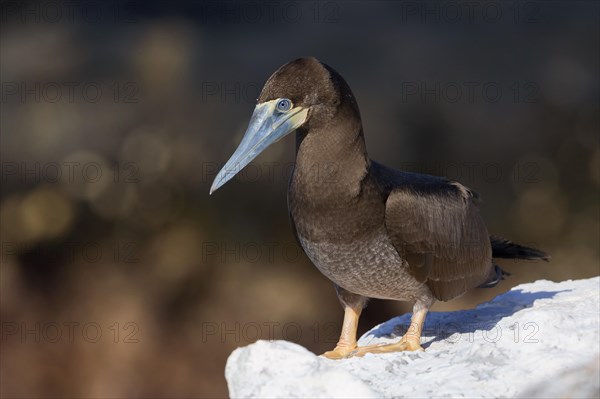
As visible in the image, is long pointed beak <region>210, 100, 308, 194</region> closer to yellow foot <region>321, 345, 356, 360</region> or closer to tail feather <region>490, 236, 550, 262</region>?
yellow foot <region>321, 345, 356, 360</region>

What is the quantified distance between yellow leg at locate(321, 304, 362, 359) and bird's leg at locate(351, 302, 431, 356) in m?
0.16

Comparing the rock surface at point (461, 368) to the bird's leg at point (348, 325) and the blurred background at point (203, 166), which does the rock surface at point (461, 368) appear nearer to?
the bird's leg at point (348, 325)

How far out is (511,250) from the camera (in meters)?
7.36

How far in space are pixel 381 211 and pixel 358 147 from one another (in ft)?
1.33

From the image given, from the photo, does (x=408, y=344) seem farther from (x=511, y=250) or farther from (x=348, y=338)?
(x=511, y=250)

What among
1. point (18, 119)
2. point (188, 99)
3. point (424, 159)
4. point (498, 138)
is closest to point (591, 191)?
point (498, 138)

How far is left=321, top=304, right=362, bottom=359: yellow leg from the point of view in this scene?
663cm

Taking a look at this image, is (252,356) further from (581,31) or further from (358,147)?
(581,31)

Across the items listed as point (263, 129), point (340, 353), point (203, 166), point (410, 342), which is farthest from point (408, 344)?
point (203, 166)

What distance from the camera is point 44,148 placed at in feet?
34.5

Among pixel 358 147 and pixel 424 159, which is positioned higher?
pixel 358 147

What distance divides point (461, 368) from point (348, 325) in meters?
1.56

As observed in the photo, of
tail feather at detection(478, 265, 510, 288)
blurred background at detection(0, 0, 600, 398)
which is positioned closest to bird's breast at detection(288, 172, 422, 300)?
tail feather at detection(478, 265, 510, 288)

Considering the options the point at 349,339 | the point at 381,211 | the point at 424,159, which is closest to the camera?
the point at 381,211
